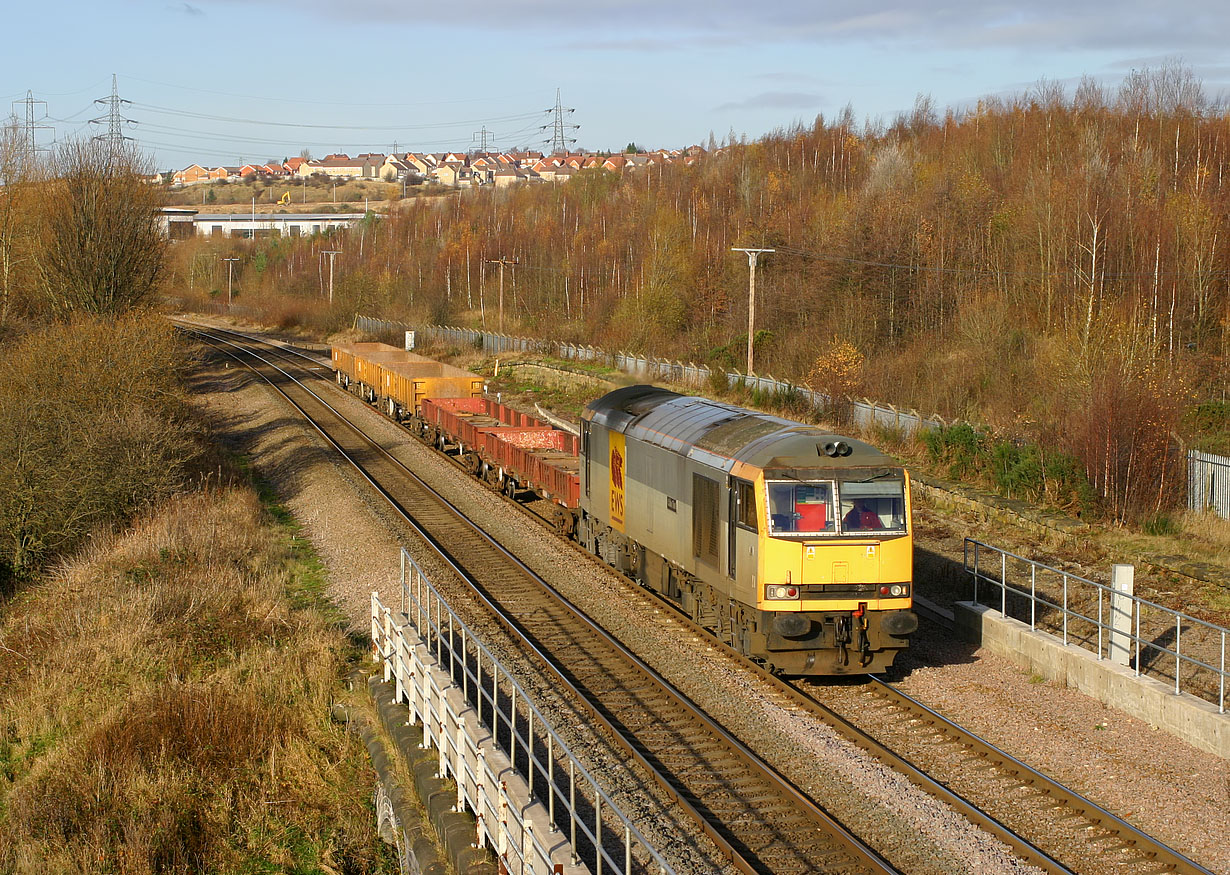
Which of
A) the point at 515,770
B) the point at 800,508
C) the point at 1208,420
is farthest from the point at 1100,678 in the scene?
the point at 1208,420

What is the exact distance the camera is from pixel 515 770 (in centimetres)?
872

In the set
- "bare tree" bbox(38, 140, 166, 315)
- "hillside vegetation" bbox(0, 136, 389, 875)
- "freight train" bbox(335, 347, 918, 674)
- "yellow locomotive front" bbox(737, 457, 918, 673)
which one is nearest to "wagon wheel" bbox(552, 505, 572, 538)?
"freight train" bbox(335, 347, 918, 674)

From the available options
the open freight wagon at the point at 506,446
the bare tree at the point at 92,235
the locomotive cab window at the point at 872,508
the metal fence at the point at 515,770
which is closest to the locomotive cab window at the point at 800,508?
the locomotive cab window at the point at 872,508

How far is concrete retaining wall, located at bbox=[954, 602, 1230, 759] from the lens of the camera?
10969 millimetres

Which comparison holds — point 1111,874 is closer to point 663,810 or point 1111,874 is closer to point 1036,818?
point 1036,818

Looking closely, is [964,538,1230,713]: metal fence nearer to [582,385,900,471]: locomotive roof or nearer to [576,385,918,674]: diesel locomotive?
[576,385,918,674]: diesel locomotive

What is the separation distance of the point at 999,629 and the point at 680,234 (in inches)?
2409

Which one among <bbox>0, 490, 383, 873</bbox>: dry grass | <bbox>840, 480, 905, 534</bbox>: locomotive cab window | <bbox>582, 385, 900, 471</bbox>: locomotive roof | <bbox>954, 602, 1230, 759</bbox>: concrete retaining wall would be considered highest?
<bbox>582, 385, 900, 471</bbox>: locomotive roof

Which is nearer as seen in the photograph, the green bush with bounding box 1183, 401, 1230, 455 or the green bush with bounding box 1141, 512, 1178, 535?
the green bush with bounding box 1141, 512, 1178, 535

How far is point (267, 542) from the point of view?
20578 millimetres

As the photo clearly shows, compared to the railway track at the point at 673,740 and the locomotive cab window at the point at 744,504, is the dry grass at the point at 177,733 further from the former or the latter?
the locomotive cab window at the point at 744,504

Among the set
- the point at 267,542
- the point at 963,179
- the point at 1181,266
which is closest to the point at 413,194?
the point at 963,179

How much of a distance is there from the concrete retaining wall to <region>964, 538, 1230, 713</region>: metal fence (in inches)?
6.8

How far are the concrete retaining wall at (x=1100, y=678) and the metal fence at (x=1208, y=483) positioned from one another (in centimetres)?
947
